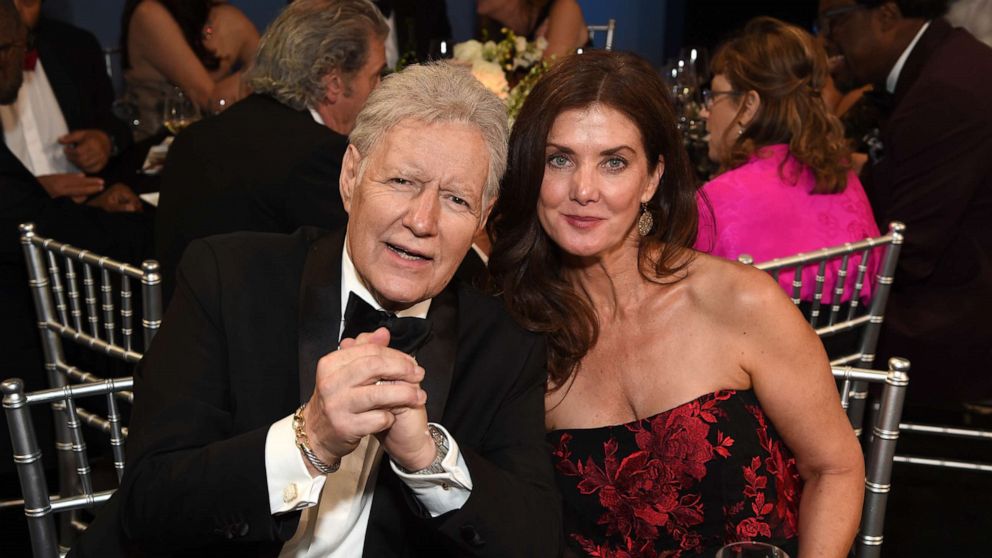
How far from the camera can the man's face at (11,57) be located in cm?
378

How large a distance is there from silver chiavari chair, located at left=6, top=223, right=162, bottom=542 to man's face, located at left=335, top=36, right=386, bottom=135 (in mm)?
946

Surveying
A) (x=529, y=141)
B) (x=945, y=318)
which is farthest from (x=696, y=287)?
(x=945, y=318)

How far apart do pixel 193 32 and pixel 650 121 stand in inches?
162

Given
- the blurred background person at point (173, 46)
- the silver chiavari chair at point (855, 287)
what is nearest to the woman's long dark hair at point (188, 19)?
the blurred background person at point (173, 46)

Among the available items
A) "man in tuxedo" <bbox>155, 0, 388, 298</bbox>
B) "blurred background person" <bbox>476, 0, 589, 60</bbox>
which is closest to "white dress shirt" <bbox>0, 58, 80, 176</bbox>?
"man in tuxedo" <bbox>155, 0, 388, 298</bbox>

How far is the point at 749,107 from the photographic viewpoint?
11.0ft

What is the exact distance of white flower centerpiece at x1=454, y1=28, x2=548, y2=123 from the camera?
3.71 m

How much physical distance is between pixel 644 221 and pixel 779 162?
1.20 m

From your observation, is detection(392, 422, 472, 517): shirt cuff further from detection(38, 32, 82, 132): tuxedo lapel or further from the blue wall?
the blue wall

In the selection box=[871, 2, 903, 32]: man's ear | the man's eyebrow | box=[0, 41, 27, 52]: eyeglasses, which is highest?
box=[871, 2, 903, 32]: man's ear

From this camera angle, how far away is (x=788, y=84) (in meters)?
3.32

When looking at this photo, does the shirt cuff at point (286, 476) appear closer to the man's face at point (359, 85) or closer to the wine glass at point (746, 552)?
the wine glass at point (746, 552)

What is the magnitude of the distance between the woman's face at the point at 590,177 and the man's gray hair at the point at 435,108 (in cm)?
23

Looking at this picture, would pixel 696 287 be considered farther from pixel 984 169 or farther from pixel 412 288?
pixel 984 169
